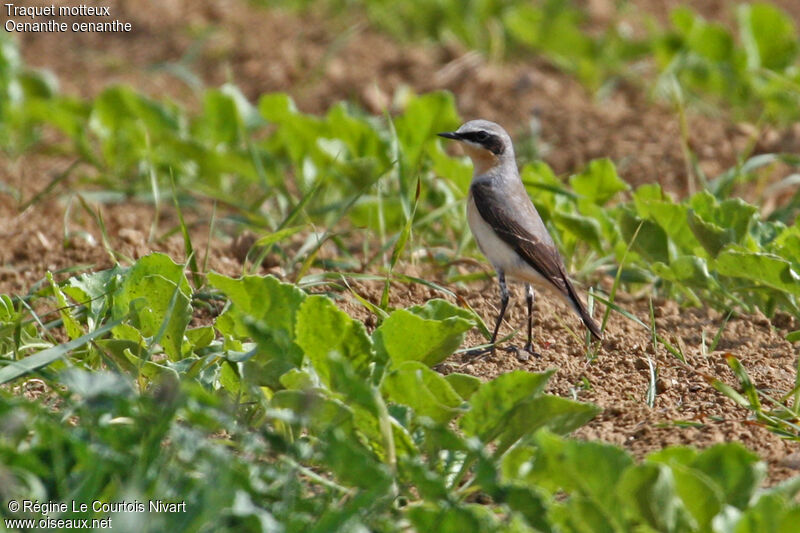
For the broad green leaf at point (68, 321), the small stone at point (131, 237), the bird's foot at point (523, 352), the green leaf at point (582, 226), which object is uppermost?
the broad green leaf at point (68, 321)

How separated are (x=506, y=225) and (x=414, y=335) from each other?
172 cm

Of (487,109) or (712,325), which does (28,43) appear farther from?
(712,325)

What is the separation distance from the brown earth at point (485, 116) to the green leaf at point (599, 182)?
435 mm

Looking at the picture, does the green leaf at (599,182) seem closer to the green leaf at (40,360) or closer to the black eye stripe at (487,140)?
the black eye stripe at (487,140)

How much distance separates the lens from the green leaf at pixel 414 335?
3613 millimetres

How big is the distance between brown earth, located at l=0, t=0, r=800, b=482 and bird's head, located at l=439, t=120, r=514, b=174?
64 cm

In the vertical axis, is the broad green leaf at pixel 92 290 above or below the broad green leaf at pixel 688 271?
above

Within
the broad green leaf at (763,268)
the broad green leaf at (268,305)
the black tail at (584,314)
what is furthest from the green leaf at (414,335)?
the broad green leaf at (763,268)

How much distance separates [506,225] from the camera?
17.3 feet

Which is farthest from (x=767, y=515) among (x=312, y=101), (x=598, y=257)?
(x=312, y=101)

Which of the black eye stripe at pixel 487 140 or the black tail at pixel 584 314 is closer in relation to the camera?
the black tail at pixel 584 314

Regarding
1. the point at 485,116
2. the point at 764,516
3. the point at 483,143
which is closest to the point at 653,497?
the point at 764,516

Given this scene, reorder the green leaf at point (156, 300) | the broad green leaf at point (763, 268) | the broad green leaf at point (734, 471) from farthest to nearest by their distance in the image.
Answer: the broad green leaf at point (763, 268), the green leaf at point (156, 300), the broad green leaf at point (734, 471)

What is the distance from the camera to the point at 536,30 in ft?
28.7
